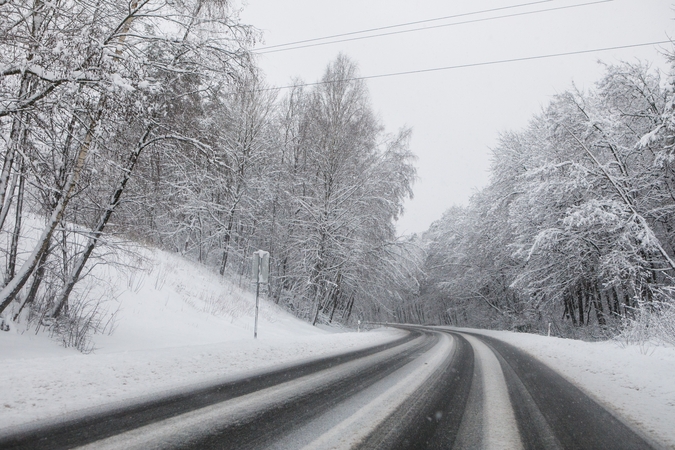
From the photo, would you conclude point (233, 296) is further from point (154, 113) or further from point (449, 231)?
point (449, 231)

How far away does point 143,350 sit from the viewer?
5.89 meters

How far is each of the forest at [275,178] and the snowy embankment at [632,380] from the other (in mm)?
2253

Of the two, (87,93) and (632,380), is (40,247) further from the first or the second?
(632,380)

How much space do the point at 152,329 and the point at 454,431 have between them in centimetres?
698

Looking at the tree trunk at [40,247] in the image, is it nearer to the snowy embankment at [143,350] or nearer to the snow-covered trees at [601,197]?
the snowy embankment at [143,350]

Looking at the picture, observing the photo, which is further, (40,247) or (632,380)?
(632,380)

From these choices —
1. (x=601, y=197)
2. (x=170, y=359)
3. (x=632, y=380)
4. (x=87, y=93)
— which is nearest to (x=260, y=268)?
(x=170, y=359)

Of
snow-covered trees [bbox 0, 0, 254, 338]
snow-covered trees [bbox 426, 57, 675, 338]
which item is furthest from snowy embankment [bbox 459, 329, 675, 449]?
snow-covered trees [bbox 0, 0, 254, 338]

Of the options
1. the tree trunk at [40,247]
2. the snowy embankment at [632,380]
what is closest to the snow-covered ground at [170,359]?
the snowy embankment at [632,380]

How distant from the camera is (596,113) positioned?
14328 mm

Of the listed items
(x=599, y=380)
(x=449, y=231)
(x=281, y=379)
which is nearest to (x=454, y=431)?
(x=281, y=379)

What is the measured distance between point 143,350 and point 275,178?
598 inches

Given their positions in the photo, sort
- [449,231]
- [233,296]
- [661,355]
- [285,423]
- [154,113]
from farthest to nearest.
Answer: [449,231] → [233,296] → [661,355] → [154,113] → [285,423]

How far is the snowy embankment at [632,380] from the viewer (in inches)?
145
